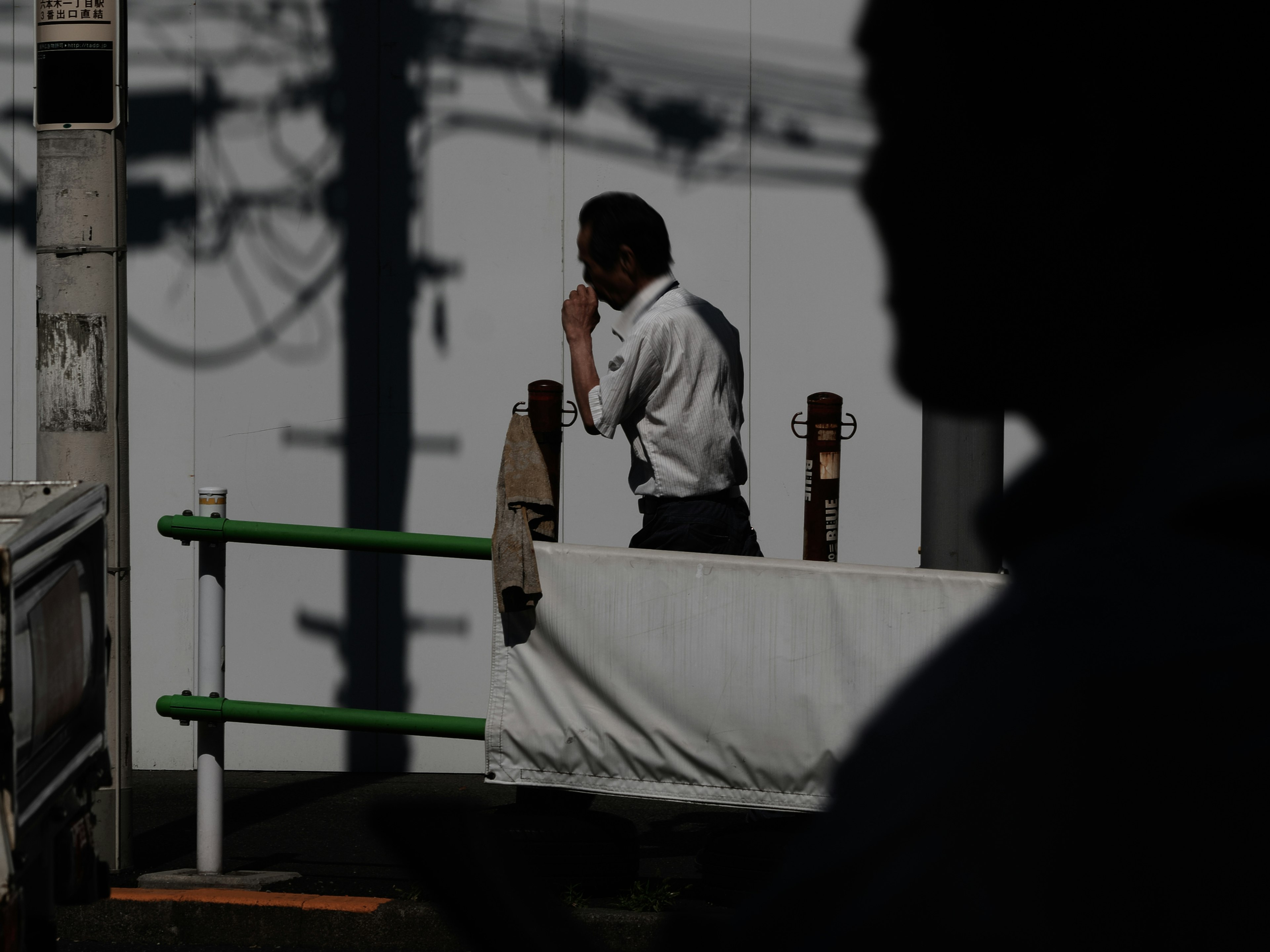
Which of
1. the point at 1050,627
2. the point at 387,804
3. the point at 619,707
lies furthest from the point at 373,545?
the point at 1050,627

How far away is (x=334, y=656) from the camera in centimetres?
568

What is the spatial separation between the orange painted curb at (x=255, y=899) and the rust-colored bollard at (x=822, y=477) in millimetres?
1584

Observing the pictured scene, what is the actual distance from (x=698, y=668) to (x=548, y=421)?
85 cm

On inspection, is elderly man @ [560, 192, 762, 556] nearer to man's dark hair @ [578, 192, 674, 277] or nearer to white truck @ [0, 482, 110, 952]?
man's dark hair @ [578, 192, 674, 277]

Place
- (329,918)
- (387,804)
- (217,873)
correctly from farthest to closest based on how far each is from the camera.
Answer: (217,873), (329,918), (387,804)

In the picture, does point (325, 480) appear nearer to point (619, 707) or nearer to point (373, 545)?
point (373, 545)

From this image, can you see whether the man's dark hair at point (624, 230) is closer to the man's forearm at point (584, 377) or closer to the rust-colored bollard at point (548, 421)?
the man's forearm at point (584, 377)

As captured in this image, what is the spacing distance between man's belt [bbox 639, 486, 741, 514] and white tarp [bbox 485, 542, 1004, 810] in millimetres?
220

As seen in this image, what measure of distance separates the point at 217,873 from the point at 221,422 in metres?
2.22

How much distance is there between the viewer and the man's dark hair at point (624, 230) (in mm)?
3975

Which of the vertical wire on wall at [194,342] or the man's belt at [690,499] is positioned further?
the vertical wire on wall at [194,342]

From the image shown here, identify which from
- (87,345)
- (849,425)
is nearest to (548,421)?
(849,425)

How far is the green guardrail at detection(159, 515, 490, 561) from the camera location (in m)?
3.98

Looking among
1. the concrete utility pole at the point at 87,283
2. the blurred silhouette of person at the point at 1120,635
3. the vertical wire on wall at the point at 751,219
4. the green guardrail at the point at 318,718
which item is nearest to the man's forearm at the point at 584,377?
the green guardrail at the point at 318,718
